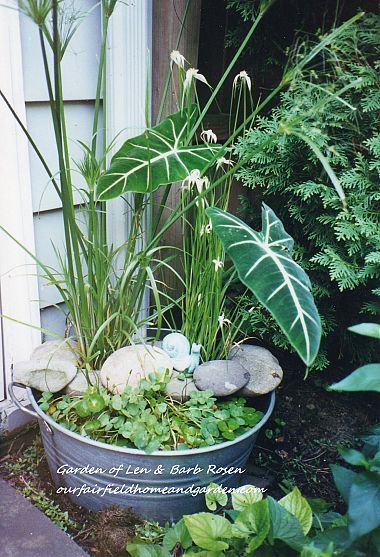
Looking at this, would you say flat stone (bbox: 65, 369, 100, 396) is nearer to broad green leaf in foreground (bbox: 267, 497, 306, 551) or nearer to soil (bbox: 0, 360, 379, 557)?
soil (bbox: 0, 360, 379, 557)

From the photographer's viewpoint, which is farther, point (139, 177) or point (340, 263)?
point (340, 263)

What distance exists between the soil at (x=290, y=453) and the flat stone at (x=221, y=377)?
29 cm

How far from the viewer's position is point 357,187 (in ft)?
5.33

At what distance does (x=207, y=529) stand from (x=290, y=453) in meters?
0.71

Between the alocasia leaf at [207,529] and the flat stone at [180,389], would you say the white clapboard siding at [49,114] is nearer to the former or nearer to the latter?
the flat stone at [180,389]

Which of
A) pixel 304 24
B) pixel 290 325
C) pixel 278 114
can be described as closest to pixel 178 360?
pixel 290 325

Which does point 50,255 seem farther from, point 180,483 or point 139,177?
point 180,483

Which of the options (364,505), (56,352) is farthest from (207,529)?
(56,352)

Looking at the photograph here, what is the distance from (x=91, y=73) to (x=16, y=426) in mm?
1146

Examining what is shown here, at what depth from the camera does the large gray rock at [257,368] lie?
156 centimetres

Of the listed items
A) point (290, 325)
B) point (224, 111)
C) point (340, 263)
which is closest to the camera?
point (290, 325)

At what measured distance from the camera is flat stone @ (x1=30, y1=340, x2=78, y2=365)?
1554 mm

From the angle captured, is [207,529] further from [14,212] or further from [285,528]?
[14,212]

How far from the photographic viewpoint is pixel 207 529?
1171mm
